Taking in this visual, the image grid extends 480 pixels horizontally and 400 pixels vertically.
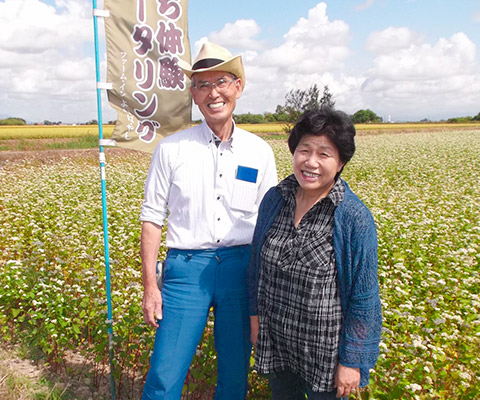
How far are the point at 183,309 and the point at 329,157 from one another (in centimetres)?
113

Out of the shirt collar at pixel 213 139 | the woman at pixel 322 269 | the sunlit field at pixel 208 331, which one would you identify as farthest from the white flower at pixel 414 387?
the shirt collar at pixel 213 139

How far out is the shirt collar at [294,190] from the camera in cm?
186

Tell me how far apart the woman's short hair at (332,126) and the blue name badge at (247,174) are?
1.71 feet

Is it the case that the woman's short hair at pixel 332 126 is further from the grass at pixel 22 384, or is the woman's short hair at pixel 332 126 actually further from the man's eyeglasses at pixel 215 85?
the grass at pixel 22 384

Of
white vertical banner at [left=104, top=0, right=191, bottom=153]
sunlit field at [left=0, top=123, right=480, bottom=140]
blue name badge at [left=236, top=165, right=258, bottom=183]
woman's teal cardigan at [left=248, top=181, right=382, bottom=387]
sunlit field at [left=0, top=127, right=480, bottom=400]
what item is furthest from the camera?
sunlit field at [left=0, top=123, right=480, bottom=140]

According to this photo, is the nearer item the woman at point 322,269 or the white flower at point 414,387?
the woman at point 322,269

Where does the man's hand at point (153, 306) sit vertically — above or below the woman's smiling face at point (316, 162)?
below

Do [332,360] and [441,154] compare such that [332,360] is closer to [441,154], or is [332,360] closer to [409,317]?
[409,317]

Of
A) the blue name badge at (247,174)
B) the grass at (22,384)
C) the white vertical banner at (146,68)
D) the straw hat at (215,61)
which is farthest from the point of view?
the white vertical banner at (146,68)

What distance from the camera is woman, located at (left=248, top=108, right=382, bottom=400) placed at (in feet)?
5.87

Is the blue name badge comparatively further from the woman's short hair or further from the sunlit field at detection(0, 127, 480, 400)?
the sunlit field at detection(0, 127, 480, 400)

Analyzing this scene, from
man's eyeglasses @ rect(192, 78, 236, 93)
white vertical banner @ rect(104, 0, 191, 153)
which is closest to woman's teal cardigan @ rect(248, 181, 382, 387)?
man's eyeglasses @ rect(192, 78, 236, 93)

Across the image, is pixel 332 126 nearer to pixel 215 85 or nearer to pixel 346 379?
pixel 215 85

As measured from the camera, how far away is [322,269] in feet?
6.02
